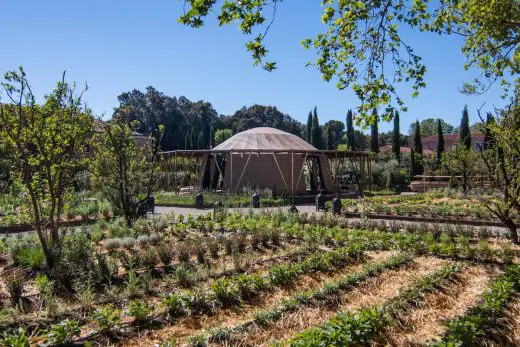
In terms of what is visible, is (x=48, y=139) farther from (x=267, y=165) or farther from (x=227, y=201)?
(x=267, y=165)

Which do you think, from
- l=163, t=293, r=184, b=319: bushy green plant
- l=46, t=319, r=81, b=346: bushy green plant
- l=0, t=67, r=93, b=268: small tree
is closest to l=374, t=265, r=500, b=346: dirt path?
l=163, t=293, r=184, b=319: bushy green plant

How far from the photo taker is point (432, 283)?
5.84 metres

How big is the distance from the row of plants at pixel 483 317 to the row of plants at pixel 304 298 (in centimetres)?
150

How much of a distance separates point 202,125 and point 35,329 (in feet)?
211


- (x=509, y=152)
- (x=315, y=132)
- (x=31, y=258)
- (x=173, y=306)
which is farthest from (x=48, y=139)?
(x=315, y=132)

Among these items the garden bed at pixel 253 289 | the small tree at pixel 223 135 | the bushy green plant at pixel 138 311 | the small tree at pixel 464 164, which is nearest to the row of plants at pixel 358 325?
the garden bed at pixel 253 289

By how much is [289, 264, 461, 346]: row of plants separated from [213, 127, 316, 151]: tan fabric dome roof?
20449 millimetres

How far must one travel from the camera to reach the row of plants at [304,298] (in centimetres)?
407

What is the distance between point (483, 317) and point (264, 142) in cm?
2233

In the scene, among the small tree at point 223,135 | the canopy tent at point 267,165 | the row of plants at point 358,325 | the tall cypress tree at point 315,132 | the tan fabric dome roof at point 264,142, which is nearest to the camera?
the row of plants at point 358,325

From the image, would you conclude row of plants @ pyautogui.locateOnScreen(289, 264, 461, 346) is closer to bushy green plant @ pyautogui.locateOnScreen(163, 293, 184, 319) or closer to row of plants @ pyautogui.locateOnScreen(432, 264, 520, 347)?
row of plants @ pyautogui.locateOnScreen(432, 264, 520, 347)

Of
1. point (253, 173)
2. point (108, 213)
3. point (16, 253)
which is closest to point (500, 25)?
point (16, 253)

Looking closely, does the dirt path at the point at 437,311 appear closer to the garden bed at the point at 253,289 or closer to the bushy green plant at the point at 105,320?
the garden bed at the point at 253,289

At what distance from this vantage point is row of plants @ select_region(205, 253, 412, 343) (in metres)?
4.07
